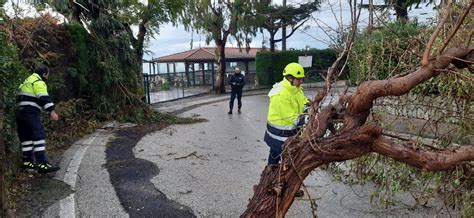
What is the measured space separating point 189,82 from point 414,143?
24700 mm

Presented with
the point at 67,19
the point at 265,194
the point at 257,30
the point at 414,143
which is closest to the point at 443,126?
the point at 414,143

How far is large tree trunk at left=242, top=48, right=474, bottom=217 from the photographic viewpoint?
2.53m

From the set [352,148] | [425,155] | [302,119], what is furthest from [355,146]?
[302,119]

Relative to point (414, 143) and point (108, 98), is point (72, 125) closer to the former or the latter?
point (108, 98)

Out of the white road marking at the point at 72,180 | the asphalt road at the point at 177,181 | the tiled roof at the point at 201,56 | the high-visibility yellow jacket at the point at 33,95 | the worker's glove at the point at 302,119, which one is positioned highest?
the tiled roof at the point at 201,56

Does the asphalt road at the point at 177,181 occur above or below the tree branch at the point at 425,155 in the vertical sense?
below

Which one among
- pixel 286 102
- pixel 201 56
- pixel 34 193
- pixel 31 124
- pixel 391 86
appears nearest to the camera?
pixel 391 86

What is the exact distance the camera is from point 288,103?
4.61 m

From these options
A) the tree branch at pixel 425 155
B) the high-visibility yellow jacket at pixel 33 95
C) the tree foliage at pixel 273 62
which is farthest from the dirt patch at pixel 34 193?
the tree foliage at pixel 273 62

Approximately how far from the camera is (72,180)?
535cm

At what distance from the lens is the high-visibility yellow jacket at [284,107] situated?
460 centimetres

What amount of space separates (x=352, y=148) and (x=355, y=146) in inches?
1.0

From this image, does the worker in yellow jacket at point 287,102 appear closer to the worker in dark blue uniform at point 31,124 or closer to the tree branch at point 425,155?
the tree branch at point 425,155

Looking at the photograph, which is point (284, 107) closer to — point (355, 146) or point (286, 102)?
point (286, 102)
